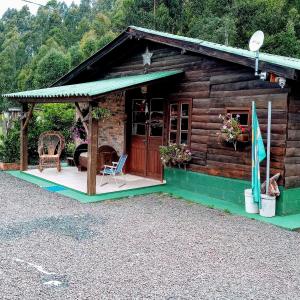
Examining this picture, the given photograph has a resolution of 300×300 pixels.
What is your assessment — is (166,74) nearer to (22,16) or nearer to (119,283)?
(119,283)

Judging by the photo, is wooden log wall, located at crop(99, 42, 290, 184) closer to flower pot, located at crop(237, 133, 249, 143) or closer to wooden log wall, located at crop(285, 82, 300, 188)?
wooden log wall, located at crop(285, 82, 300, 188)

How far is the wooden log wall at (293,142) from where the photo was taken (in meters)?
6.97

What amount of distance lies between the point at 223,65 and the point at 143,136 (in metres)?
3.24

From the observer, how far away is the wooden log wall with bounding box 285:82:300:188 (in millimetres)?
6969

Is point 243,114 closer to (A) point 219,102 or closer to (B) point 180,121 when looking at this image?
(A) point 219,102

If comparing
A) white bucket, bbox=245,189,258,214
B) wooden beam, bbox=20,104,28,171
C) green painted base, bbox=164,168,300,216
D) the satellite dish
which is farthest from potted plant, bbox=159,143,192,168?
wooden beam, bbox=20,104,28,171

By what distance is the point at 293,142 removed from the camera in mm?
7078

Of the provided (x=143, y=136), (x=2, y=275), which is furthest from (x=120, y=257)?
(x=143, y=136)

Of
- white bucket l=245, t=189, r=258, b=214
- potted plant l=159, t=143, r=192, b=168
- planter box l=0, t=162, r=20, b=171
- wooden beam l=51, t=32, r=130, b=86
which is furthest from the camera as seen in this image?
planter box l=0, t=162, r=20, b=171

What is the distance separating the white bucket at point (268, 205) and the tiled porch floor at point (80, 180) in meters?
3.11

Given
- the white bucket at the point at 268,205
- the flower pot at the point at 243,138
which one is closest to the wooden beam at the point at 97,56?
the flower pot at the point at 243,138

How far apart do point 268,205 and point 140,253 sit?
3002 millimetres

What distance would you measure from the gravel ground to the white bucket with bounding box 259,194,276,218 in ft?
1.53

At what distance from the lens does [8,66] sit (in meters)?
54.2
